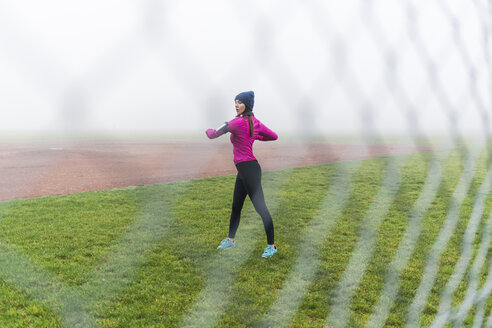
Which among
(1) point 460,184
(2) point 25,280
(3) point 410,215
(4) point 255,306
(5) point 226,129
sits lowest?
(1) point 460,184

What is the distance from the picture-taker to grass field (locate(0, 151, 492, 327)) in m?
2.56

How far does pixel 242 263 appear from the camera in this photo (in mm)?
3475

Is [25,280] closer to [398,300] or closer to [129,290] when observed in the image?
[129,290]

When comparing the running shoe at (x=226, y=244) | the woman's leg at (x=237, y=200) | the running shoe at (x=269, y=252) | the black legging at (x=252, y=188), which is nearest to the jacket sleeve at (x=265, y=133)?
the black legging at (x=252, y=188)

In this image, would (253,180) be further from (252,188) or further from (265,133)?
(265,133)

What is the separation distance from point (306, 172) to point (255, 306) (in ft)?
23.1

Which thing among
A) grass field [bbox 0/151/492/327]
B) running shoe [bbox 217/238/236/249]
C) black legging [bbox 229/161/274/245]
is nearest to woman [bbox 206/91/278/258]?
black legging [bbox 229/161/274/245]

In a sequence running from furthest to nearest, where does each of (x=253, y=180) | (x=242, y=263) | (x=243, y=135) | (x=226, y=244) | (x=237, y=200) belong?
(x=226, y=244), (x=237, y=200), (x=242, y=263), (x=253, y=180), (x=243, y=135)

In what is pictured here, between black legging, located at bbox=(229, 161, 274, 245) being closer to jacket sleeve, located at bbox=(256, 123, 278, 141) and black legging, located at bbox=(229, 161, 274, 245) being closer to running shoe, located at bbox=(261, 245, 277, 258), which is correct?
running shoe, located at bbox=(261, 245, 277, 258)

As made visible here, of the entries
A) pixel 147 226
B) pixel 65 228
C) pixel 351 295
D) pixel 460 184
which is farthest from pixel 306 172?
pixel 351 295

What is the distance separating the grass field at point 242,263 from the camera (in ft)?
8.41

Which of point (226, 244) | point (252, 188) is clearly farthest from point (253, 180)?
point (226, 244)

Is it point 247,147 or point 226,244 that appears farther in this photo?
point 226,244

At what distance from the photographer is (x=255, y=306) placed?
266 cm
